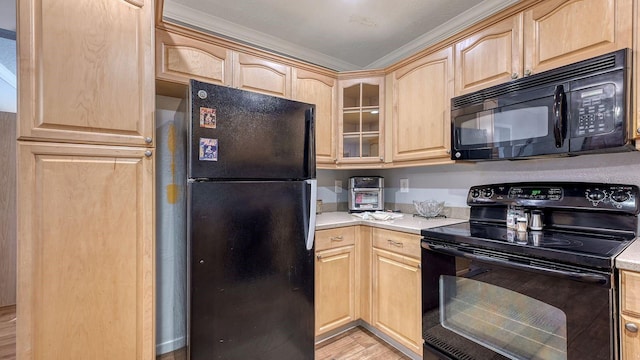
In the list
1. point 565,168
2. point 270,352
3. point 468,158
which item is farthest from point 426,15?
point 270,352

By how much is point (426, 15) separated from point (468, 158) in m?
1.18

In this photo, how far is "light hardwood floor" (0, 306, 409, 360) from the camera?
1.87m

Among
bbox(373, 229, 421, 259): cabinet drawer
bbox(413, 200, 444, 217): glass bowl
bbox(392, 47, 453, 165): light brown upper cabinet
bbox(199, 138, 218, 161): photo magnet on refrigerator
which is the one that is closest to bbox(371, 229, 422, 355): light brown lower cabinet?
bbox(373, 229, 421, 259): cabinet drawer

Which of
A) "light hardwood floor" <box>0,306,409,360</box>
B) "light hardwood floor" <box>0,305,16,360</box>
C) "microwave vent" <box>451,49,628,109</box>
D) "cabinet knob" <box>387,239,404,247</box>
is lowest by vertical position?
"light hardwood floor" <box>0,306,409,360</box>

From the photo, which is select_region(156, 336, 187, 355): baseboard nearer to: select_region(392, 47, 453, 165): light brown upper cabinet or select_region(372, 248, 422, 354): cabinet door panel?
select_region(372, 248, 422, 354): cabinet door panel

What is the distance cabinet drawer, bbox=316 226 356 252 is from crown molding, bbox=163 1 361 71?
1704 millimetres

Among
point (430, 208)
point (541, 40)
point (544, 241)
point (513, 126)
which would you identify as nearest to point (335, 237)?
point (430, 208)

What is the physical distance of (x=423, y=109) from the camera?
204 cm

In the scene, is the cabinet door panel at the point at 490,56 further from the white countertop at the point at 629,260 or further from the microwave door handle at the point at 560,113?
the white countertop at the point at 629,260

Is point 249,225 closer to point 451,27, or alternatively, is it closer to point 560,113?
point 560,113

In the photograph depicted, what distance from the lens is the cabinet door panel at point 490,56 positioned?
155cm

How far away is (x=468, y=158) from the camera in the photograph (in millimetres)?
1739

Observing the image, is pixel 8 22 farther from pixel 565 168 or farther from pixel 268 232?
pixel 565 168

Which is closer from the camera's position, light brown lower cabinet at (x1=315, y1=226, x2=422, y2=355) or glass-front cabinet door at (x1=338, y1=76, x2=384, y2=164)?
light brown lower cabinet at (x1=315, y1=226, x2=422, y2=355)
